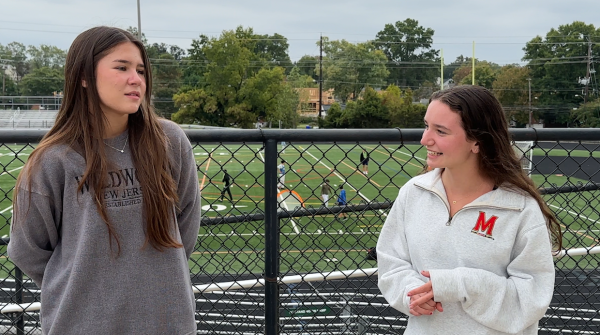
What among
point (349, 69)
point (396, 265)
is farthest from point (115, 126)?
point (349, 69)

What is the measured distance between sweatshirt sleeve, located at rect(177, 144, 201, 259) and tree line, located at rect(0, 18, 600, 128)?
4584 cm

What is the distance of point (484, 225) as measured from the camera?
1635 millimetres

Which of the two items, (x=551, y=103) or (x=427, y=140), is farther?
(x=551, y=103)

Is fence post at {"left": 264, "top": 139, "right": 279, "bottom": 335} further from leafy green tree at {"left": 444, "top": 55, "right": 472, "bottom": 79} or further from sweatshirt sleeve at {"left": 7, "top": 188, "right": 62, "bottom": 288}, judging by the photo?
leafy green tree at {"left": 444, "top": 55, "right": 472, "bottom": 79}

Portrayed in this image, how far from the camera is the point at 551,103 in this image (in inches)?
2048

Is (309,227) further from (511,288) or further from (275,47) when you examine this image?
(275,47)

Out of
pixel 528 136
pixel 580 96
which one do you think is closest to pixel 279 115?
pixel 580 96

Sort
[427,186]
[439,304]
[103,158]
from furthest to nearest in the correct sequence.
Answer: [427,186] → [439,304] → [103,158]

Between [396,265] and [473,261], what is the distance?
0.25m

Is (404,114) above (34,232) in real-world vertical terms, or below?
above

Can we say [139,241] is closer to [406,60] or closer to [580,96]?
[580,96]

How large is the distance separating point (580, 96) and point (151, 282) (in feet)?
194

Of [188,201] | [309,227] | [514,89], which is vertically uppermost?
[514,89]

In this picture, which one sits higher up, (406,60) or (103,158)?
(406,60)
